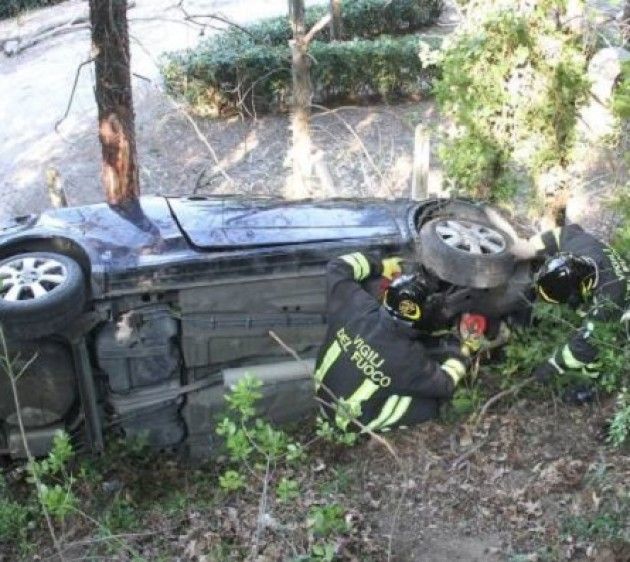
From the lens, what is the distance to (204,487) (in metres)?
4.76

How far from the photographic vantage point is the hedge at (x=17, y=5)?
2168 cm

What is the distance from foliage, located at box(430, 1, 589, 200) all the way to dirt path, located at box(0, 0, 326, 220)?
4733 mm

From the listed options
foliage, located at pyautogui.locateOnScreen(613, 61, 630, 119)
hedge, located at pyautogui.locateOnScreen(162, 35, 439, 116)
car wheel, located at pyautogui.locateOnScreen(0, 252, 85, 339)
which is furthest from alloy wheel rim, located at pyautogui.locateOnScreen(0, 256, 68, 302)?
hedge, located at pyautogui.locateOnScreen(162, 35, 439, 116)

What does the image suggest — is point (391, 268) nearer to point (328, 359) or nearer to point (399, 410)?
point (328, 359)

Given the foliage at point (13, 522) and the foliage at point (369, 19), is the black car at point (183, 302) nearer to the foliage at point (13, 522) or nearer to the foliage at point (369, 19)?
the foliage at point (13, 522)

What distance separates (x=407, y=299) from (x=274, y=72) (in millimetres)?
10780

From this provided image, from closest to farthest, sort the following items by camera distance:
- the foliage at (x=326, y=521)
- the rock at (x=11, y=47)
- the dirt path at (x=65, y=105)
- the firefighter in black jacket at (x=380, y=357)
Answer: the foliage at (x=326, y=521)
the firefighter in black jacket at (x=380, y=357)
the dirt path at (x=65, y=105)
the rock at (x=11, y=47)

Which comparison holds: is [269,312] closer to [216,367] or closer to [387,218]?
[216,367]

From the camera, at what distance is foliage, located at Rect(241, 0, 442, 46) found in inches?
655

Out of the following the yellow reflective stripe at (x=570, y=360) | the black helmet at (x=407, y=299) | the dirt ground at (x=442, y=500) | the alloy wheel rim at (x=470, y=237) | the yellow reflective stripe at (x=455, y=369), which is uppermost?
the alloy wheel rim at (x=470, y=237)

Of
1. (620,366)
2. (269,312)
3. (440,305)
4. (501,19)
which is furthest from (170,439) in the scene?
(501,19)

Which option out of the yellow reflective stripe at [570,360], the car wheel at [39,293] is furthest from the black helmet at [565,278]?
the car wheel at [39,293]

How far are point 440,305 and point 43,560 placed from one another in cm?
252

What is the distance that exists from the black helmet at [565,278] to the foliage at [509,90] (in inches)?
59.2
